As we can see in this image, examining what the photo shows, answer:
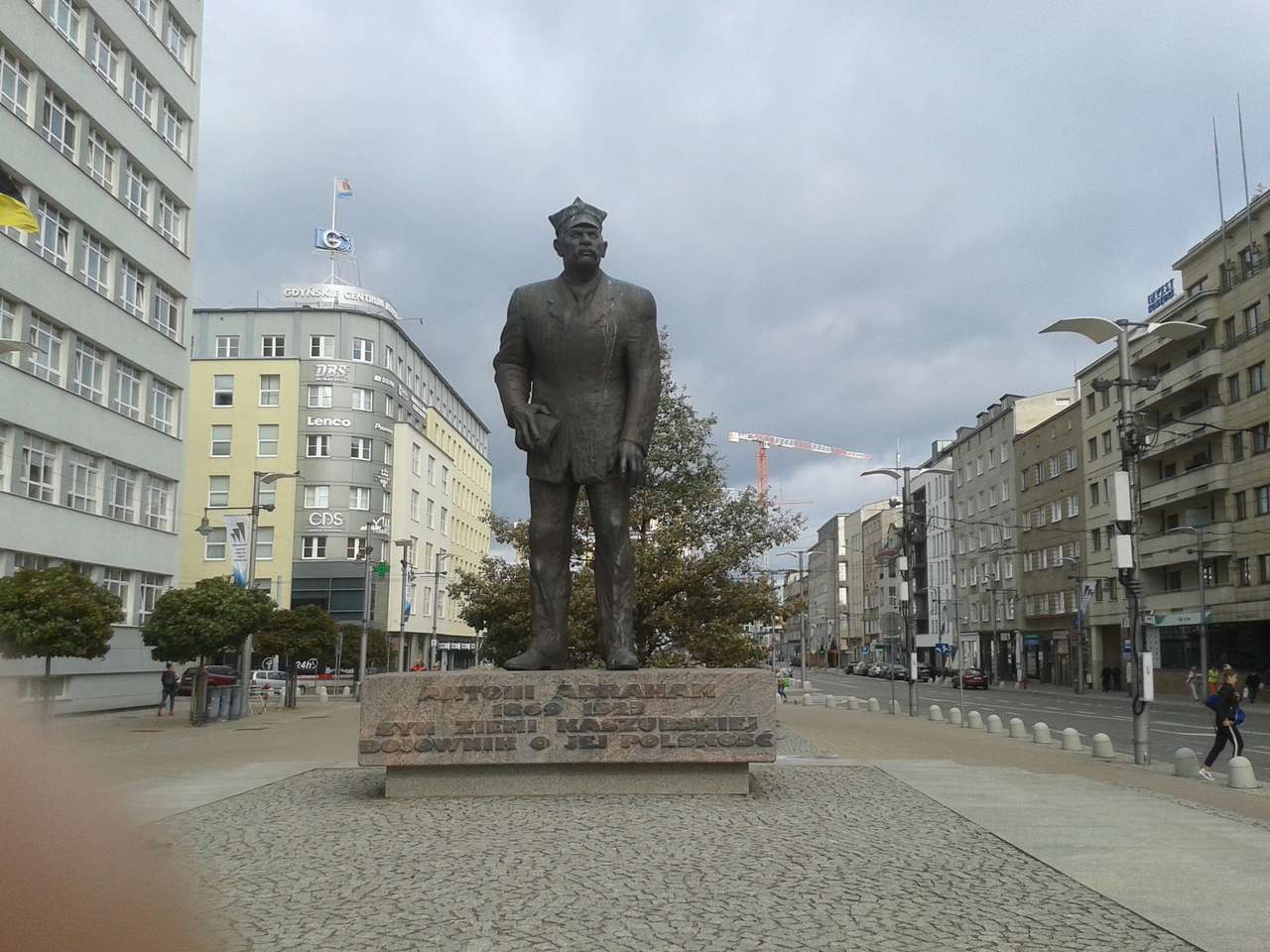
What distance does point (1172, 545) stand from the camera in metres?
53.1

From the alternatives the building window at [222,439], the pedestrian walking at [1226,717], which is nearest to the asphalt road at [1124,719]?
the pedestrian walking at [1226,717]

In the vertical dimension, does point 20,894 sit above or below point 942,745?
above

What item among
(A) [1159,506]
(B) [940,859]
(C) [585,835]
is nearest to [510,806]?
(C) [585,835]

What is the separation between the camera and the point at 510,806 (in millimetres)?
9148

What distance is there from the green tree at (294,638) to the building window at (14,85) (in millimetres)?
16072

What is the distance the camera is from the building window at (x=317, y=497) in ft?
221

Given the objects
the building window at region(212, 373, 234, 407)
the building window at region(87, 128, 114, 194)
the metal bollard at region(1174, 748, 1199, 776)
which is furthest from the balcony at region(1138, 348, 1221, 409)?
the building window at region(212, 373, 234, 407)

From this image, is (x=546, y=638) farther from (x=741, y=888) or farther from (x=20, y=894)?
(x=20, y=894)

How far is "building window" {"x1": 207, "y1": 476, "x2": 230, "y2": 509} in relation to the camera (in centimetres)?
6662

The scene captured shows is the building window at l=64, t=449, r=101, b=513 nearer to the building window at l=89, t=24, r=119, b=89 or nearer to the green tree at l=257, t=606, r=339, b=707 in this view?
the green tree at l=257, t=606, r=339, b=707

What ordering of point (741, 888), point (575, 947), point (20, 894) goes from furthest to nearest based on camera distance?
point (741, 888) < point (575, 947) < point (20, 894)

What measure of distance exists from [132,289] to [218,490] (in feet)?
103

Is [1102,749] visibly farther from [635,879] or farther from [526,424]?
[635,879]

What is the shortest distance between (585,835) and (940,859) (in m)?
2.24
